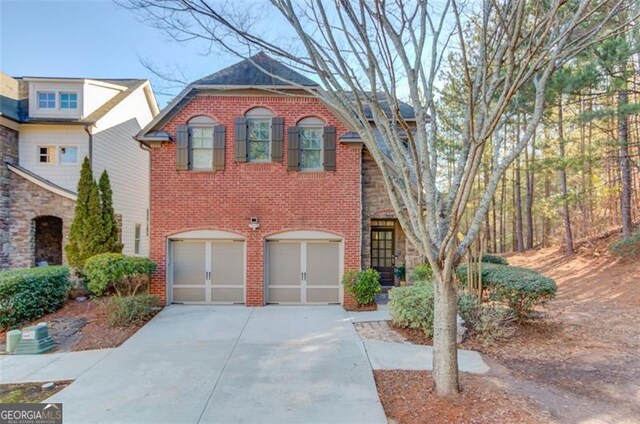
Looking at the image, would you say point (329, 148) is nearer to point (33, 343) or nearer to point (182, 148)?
point (182, 148)

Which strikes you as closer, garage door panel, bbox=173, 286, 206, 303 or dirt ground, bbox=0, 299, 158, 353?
dirt ground, bbox=0, 299, 158, 353

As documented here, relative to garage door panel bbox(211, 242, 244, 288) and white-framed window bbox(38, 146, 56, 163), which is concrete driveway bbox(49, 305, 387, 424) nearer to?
garage door panel bbox(211, 242, 244, 288)

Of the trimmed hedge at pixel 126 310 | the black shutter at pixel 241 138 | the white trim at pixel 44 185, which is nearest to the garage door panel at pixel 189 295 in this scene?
the trimmed hedge at pixel 126 310

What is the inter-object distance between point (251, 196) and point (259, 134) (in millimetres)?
1795

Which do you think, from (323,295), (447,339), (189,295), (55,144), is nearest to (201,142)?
(189,295)

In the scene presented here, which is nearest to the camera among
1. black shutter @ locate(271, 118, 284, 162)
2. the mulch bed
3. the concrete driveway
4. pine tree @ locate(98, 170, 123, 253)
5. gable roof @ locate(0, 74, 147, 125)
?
the mulch bed

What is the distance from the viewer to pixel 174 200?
9.67 meters

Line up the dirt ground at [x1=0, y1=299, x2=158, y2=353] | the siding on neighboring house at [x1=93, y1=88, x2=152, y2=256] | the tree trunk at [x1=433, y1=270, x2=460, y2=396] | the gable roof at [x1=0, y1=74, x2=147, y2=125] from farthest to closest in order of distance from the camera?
1. the siding on neighboring house at [x1=93, y1=88, x2=152, y2=256]
2. the gable roof at [x1=0, y1=74, x2=147, y2=125]
3. the dirt ground at [x1=0, y1=299, x2=158, y2=353]
4. the tree trunk at [x1=433, y1=270, x2=460, y2=396]

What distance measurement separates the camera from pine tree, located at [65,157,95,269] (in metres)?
10.2

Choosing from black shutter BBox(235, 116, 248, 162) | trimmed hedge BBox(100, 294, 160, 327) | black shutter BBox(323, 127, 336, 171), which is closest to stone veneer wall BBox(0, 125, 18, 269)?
trimmed hedge BBox(100, 294, 160, 327)

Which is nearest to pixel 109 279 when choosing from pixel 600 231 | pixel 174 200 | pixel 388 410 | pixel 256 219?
pixel 174 200

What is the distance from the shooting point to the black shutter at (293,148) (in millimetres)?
9656

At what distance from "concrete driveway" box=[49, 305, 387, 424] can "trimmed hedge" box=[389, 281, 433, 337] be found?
1043mm

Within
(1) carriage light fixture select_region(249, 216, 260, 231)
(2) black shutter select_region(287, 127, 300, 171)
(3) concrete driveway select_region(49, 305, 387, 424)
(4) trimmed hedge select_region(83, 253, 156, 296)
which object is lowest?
(3) concrete driveway select_region(49, 305, 387, 424)
